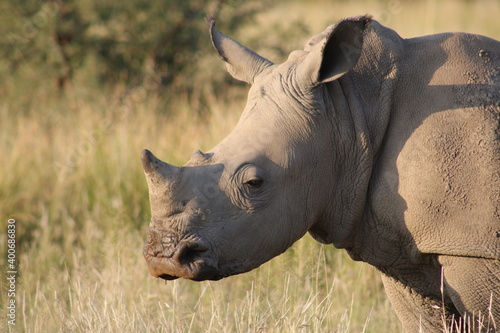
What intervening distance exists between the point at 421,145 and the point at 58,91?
28.7ft

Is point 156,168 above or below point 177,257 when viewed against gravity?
above

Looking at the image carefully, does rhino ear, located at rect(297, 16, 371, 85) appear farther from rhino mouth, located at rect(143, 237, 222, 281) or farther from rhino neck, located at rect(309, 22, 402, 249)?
rhino mouth, located at rect(143, 237, 222, 281)

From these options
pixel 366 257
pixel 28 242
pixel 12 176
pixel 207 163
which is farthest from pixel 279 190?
pixel 12 176

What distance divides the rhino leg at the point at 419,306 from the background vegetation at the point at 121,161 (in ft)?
0.71

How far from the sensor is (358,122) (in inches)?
137

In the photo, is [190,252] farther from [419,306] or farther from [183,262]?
[419,306]

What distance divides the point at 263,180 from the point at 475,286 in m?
1.07

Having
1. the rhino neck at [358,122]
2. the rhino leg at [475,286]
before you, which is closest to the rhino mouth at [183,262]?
the rhino neck at [358,122]

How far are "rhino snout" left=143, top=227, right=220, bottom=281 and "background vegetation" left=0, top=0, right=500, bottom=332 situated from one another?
832 mm

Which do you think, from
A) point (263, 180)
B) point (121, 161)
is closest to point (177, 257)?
point (263, 180)

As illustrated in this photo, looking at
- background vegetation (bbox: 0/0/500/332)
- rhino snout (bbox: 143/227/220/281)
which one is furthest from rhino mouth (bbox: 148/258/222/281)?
background vegetation (bbox: 0/0/500/332)

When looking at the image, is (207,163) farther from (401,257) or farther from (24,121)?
(24,121)

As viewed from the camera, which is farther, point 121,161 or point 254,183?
point 121,161

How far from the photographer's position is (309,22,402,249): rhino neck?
→ 349 cm
